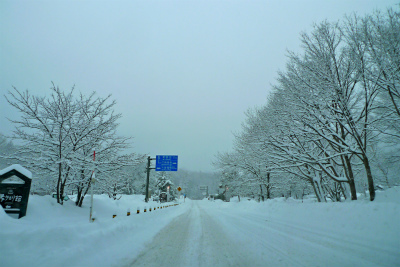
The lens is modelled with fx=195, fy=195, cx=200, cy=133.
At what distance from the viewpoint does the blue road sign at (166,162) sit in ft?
84.3

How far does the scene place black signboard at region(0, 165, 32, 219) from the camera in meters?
6.28

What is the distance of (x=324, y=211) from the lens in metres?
8.33

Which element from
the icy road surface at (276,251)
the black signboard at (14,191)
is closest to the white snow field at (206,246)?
the icy road surface at (276,251)

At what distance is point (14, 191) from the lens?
646 cm

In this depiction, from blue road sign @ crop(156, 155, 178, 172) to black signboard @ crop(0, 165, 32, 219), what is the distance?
19220mm

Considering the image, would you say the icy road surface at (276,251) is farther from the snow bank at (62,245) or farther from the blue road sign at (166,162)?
the blue road sign at (166,162)

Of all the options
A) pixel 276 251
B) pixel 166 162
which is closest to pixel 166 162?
pixel 166 162

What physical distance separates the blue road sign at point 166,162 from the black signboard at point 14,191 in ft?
63.1

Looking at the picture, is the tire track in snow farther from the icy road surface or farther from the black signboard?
the black signboard

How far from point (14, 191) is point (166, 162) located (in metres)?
19.7

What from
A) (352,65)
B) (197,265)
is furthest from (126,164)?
(352,65)

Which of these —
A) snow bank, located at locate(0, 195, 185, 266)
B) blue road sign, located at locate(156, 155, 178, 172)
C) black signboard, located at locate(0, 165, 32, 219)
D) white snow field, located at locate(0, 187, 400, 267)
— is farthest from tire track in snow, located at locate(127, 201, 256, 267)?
blue road sign, located at locate(156, 155, 178, 172)

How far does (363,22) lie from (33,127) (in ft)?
51.1

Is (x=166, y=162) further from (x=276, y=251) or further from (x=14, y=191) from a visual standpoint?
(x=276, y=251)
